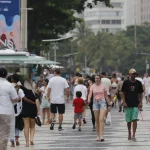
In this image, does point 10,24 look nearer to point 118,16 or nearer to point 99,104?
point 99,104

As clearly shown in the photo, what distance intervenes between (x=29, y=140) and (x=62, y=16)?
32519mm

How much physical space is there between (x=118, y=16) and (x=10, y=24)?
162m

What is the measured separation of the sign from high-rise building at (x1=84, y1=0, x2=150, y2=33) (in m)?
159

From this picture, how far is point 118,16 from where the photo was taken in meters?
198

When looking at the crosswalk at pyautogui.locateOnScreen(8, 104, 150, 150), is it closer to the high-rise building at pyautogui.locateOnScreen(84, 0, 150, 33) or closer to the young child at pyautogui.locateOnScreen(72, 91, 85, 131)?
the young child at pyautogui.locateOnScreen(72, 91, 85, 131)

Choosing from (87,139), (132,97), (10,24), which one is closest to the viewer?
(132,97)

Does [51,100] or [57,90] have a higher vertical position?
[57,90]

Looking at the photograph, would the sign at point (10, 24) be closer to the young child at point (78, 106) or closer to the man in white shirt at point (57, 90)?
the young child at point (78, 106)

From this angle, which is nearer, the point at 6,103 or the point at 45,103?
the point at 6,103

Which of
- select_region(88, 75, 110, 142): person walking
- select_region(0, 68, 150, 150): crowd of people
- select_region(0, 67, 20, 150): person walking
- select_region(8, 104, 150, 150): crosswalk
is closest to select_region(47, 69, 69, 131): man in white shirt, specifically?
select_region(0, 68, 150, 150): crowd of people

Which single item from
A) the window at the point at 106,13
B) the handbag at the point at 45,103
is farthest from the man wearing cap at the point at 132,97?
the window at the point at 106,13

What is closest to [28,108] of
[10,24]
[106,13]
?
[10,24]

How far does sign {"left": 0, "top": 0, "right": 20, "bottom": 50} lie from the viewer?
36.2 meters

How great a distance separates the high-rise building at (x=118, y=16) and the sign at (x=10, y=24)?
521 ft
